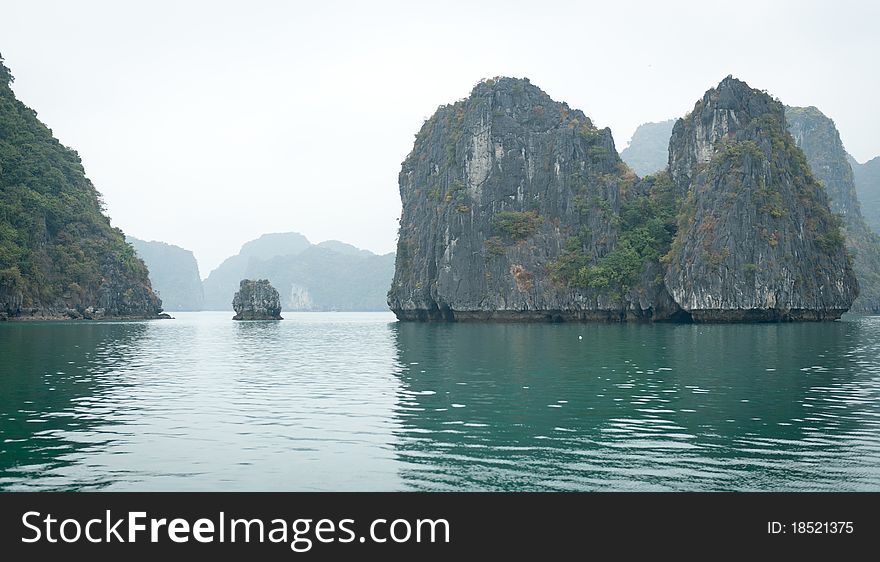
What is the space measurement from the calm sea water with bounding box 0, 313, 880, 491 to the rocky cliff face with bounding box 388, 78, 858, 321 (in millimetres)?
67463

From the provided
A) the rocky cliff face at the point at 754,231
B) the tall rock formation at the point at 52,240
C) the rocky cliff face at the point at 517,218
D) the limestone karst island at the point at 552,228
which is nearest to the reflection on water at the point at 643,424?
the rocky cliff face at the point at 754,231

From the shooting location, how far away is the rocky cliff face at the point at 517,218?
121 metres

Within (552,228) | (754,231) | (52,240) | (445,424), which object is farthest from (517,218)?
(445,424)

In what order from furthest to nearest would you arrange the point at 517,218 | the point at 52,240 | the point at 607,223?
the point at 517,218 < the point at 52,240 < the point at 607,223

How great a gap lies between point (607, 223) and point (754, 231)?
2601 centimetres

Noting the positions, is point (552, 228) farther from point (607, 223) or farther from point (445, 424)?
point (445, 424)

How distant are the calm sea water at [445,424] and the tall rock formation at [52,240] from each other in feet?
275

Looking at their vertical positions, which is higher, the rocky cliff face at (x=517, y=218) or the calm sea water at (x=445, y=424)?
the rocky cliff face at (x=517, y=218)

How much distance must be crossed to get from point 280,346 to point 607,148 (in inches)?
3621

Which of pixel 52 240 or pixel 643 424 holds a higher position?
pixel 52 240

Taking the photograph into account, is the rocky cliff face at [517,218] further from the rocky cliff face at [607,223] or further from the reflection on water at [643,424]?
the reflection on water at [643,424]

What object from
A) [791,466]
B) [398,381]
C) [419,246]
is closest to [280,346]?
[398,381]

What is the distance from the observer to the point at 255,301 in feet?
488
